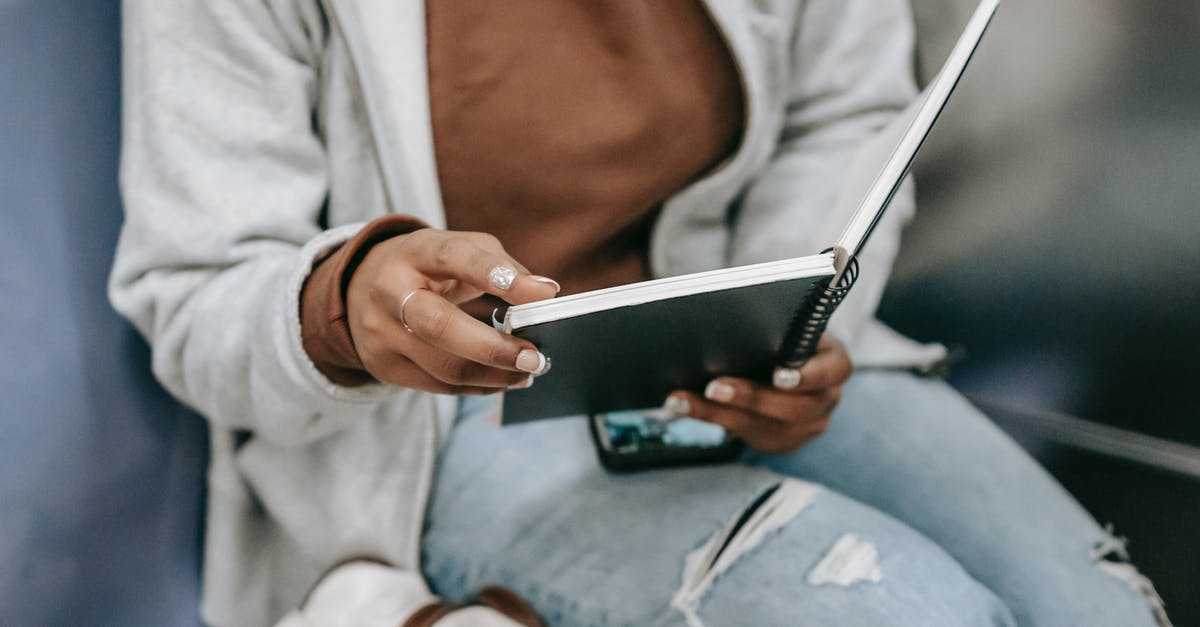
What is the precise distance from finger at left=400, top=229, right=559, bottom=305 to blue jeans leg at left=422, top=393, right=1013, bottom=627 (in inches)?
10.1

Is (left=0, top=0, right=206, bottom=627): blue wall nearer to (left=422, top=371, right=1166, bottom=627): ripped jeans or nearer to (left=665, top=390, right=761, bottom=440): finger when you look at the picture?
(left=422, top=371, right=1166, bottom=627): ripped jeans

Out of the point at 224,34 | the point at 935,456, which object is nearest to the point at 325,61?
the point at 224,34

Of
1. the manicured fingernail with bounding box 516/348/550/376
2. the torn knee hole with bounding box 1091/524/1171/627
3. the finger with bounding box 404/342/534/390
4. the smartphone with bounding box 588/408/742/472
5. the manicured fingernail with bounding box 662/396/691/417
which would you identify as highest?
the manicured fingernail with bounding box 516/348/550/376

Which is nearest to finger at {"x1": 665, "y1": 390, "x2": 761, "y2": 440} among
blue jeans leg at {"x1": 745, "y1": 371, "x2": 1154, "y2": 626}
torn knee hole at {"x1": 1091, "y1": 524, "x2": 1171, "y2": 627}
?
blue jeans leg at {"x1": 745, "y1": 371, "x2": 1154, "y2": 626}

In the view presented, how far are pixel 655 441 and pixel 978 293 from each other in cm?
43

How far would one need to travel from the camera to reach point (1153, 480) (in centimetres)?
69

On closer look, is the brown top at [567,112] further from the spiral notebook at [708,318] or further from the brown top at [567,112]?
the spiral notebook at [708,318]

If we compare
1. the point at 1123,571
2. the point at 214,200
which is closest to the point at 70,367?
the point at 214,200

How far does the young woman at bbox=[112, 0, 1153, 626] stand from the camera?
0.47 metres

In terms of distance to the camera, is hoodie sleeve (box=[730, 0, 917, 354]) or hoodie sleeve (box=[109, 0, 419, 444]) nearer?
hoodie sleeve (box=[109, 0, 419, 444])

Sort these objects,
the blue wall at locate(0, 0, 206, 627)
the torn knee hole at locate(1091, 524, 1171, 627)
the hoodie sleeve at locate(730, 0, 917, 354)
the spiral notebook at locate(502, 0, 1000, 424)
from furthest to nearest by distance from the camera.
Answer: the hoodie sleeve at locate(730, 0, 917, 354) → the torn knee hole at locate(1091, 524, 1171, 627) → the blue wall at locate(0, 0, 206, 627) → the spiral notebook at locate(502, 0, 1000, 424)

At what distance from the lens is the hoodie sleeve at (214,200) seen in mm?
468

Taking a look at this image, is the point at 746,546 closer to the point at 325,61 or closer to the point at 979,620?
the point at 979,620

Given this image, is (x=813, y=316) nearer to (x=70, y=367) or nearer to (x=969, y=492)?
(x=969, y=492)
